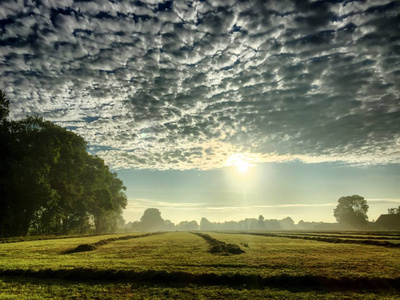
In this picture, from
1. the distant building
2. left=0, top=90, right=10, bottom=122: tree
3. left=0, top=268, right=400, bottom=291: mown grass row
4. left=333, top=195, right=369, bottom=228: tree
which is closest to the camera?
left=0, top=268, right=400, bottom=291: mown grass row

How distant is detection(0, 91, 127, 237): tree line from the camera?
38000mm

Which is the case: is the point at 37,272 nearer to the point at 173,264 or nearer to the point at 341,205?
the point at 173,264

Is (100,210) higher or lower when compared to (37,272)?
higher

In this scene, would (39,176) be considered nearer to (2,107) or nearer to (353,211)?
(2,107)

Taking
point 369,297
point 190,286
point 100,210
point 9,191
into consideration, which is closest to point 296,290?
point 369,297

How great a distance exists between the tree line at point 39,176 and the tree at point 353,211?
134 metres

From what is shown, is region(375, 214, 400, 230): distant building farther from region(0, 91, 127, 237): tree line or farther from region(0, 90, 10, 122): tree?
region(0, 90, 10, 122): tree

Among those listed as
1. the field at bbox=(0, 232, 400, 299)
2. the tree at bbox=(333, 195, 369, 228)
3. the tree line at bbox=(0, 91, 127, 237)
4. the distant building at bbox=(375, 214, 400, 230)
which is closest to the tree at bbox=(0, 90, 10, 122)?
the tree line at bbox=(0, 91, 127, 237)

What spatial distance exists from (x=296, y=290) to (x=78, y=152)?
54.6 metres

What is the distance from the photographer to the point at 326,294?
10367 mm

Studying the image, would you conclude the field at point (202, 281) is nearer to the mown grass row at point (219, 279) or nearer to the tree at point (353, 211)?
the mown grass row at point (219, 279)

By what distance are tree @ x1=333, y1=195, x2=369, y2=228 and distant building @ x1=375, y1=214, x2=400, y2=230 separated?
1480cm

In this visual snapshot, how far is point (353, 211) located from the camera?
136 meters

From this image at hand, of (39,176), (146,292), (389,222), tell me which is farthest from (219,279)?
(389,222)
